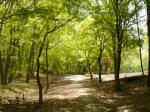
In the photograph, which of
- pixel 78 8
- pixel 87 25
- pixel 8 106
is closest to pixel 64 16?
pixel 78 8

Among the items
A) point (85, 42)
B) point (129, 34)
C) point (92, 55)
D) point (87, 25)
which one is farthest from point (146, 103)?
point (92, 55)

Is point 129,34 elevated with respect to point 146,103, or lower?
elevated

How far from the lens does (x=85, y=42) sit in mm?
45781

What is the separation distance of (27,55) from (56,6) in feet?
108

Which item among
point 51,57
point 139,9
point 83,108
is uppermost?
point 139,9

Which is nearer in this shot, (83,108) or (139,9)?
(83,108)

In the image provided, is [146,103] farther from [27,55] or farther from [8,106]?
[27,55]

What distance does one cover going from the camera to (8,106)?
22.1 metres

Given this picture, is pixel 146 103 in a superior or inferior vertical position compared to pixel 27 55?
inferior

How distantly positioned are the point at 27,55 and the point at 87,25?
617 inches

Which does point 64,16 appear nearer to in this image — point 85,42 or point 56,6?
point 56,6

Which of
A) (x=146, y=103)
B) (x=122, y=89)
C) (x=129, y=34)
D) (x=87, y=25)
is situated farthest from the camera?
(x=87, y=25)

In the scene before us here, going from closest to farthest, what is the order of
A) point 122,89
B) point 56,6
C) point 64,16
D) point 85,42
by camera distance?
point 56,6 < point 64,16 < point 122,89 < point 85,42

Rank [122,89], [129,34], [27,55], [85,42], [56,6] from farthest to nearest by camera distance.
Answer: [27,55] < [85,42] < [129,34] < [122,89] < [56,6]
